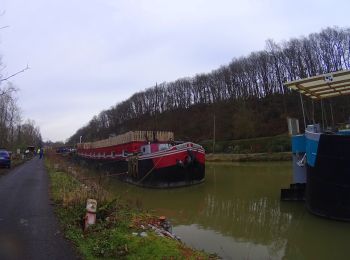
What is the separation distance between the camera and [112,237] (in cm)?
834

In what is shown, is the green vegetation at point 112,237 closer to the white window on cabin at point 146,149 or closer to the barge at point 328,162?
the barge at point 328,162

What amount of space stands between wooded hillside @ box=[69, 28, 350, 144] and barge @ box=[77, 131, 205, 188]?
27194mm

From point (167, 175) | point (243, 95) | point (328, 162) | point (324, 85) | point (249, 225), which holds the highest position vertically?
point (243, 95)

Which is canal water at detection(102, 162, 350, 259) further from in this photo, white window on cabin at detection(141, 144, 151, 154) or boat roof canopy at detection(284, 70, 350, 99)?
white window on cabin at detection(141, 144, 151, 154)

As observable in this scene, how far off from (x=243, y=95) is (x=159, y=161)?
204 feet

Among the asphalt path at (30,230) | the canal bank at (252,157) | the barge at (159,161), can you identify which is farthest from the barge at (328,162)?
the canal bank at (252,157)

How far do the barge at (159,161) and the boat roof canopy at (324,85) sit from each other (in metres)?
10.2

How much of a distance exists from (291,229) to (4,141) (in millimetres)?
42850

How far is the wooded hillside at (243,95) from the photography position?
69375 millimetres

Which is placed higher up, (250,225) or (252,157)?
(252,157)

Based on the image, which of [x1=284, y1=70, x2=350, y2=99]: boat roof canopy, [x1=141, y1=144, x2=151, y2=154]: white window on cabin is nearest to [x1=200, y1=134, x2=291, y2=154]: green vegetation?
[x1=141, y1=144, x2=151, y2=154]: white window on cabin

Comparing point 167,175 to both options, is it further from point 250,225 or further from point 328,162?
point 328,162

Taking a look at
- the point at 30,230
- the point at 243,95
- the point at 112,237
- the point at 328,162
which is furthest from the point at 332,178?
the point at 243,95

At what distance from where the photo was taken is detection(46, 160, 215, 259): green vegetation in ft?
24.7
